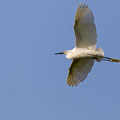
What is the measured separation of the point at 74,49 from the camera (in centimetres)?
1220

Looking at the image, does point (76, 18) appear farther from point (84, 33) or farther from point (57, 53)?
point (57, 53)

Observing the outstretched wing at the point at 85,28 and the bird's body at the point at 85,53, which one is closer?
the outstretched wing at the point at 85,28

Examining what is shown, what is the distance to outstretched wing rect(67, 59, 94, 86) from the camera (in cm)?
1304

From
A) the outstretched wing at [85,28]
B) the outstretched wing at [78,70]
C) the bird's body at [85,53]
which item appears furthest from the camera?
the outstretched wing at [78,70]

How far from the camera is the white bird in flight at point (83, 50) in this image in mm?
11352

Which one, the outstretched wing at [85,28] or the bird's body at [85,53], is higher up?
the outstretched wing at [85,28]

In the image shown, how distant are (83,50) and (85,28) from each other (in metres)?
0.86

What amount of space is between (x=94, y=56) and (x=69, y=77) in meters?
1.65

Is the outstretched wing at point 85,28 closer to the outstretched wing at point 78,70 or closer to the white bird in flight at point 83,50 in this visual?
the white bird in flight at point 83,50

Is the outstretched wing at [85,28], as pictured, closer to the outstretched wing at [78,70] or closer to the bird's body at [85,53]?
the bird's body at [85,53]

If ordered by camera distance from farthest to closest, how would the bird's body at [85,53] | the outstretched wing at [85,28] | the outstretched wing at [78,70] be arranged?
the outstretched wing at [78,70], the bird's body at [85,53], the outstretched wing at [85,28]

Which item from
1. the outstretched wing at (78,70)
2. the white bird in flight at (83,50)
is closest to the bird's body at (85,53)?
the white bird in flight at (83,50)

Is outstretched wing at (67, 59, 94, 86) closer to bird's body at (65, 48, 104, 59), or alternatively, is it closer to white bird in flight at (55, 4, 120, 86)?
white bird in flight at (55, 4, 120, 86)

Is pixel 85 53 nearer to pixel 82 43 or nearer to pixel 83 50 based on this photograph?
pixel 83 50
